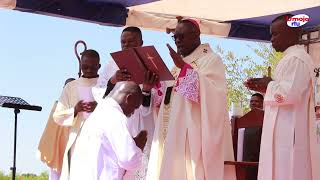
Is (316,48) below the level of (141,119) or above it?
above

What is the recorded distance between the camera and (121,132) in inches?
180

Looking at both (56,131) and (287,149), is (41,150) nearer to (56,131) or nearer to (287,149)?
(56,131)

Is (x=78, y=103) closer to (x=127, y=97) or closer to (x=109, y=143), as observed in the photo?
(x=127, y=97)

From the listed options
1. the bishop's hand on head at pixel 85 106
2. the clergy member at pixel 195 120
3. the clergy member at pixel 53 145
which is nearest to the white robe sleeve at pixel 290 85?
the clergy member at pixel 195 120

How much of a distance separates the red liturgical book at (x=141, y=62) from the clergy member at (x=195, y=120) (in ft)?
0.47

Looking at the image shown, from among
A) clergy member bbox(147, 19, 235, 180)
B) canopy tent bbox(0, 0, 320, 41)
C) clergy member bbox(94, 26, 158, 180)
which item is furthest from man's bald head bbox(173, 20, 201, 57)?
canopy tent bbox(0, 0, 320, 41)

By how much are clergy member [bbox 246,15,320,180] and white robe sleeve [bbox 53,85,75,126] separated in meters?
2.30

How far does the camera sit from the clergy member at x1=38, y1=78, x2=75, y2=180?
25.1 feet

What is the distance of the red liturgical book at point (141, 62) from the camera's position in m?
5.81

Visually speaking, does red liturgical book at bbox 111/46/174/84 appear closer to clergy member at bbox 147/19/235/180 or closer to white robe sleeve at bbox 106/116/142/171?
clergy member at bbox 147/19/235/180

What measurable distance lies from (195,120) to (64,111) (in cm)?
196

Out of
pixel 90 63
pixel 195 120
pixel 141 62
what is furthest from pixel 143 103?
pixel 90 63

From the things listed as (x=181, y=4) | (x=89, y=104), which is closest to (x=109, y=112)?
(x=89, y=104)

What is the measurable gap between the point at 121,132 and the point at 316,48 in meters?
6.56
